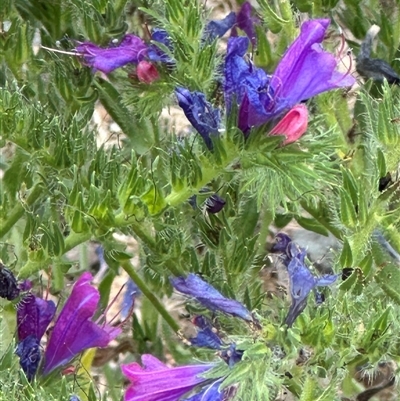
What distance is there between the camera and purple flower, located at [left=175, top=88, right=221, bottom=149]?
900 millimetres

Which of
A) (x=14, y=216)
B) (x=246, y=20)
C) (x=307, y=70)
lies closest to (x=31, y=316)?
(x=14, y=216)

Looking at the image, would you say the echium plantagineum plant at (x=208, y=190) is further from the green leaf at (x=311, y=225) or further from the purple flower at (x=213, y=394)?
the green leaf at (x=311, y=225)

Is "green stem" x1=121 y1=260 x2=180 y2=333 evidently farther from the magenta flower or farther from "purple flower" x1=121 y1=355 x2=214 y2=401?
"purple flower" x1=121 y1=355 x2=214 y2=401

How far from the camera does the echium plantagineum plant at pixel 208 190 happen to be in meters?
0.88

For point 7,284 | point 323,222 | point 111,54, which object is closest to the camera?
point 7,284

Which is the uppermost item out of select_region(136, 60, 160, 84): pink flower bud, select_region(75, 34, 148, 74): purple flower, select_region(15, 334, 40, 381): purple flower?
select_region(75, 34, 148, 74): purple flower

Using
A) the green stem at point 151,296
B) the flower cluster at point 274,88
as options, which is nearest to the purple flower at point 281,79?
the flower cluster at point 274,88

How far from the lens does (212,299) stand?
2.96 ft

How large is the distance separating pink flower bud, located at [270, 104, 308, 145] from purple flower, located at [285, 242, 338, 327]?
130 mm

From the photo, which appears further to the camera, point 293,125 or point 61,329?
point 61,329

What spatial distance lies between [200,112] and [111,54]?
26cm

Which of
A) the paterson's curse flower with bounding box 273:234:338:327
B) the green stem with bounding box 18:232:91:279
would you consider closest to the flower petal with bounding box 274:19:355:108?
the paterson's curse flower with bounding box 273:234:338:327

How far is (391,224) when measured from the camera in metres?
0.96

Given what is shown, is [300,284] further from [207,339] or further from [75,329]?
[75,329]
